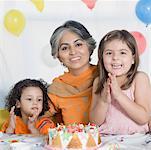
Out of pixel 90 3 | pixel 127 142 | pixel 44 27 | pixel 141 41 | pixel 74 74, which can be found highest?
pixel 90 3

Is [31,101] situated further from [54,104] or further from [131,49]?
[131,49]

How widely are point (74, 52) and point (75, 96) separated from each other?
21cm

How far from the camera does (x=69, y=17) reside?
8.48 feet

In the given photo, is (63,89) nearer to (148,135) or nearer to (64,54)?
(64,54)

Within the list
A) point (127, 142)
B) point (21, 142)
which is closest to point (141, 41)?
point (127, 142)

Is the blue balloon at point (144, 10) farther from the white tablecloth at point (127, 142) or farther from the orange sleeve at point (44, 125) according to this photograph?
the white tablecloth at point (127, 142)

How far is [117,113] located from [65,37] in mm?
478

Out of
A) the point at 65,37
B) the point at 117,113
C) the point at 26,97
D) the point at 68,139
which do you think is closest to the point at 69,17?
the point at 65,37

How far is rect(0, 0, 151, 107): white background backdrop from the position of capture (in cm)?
257

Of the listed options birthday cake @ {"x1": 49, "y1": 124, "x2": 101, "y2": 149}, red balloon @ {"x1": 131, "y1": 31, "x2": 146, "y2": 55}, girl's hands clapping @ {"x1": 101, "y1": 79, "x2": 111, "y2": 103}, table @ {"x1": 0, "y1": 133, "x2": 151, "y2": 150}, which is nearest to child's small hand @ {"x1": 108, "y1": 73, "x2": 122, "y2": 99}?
girl's hands clapping @ {"x1": 101, "y1": 79, "x2": 111, "y2": 103}

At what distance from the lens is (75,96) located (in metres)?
2.02

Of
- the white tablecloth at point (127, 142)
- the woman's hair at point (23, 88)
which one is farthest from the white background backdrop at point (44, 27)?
the white tablecloth at point (127, 142)

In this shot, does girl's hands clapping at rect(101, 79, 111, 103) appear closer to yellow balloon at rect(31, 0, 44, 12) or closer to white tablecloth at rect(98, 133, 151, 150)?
white tablecloth at rect(98, 133, 151, 150)

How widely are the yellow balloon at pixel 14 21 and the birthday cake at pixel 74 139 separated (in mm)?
1289
